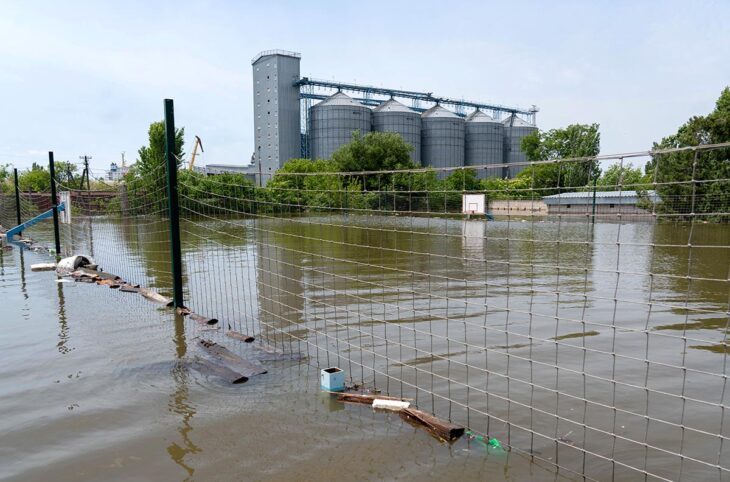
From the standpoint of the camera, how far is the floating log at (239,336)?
6.16 meters

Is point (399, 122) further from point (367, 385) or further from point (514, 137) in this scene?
point (367, 385)

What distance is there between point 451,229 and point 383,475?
2071 cm

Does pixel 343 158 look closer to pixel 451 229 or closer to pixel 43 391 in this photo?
pixel 451 229

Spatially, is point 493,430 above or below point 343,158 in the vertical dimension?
below

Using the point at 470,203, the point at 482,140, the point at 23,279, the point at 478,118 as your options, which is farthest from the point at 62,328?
the point at 478,118

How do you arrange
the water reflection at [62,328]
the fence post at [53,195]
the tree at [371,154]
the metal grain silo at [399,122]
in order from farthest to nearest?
the metal grain silo at [399,122]
the tree at [371,154]
the fence post at [53,195]
the water reflection at [62,328]

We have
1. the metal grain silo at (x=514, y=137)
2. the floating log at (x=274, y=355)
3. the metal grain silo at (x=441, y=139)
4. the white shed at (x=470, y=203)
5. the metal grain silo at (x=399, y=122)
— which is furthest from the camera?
the metal grain silo at (x=514, y=137)

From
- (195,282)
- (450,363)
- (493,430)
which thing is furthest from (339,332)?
(195,282)

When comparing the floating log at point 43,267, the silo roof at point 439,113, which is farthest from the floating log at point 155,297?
the silo roof at point 439,113

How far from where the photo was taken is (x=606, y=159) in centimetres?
325

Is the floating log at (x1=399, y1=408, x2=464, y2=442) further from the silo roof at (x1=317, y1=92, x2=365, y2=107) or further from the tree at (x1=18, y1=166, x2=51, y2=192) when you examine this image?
the tree at (x1=18, y1=166, x2=51, y2=192)

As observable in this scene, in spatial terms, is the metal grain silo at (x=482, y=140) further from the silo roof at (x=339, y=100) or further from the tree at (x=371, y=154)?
the tree at (x=371, y=154)

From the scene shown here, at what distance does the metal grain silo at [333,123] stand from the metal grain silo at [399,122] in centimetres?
343

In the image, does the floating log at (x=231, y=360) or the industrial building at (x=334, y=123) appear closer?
the floating log at (x=231, y=360)
